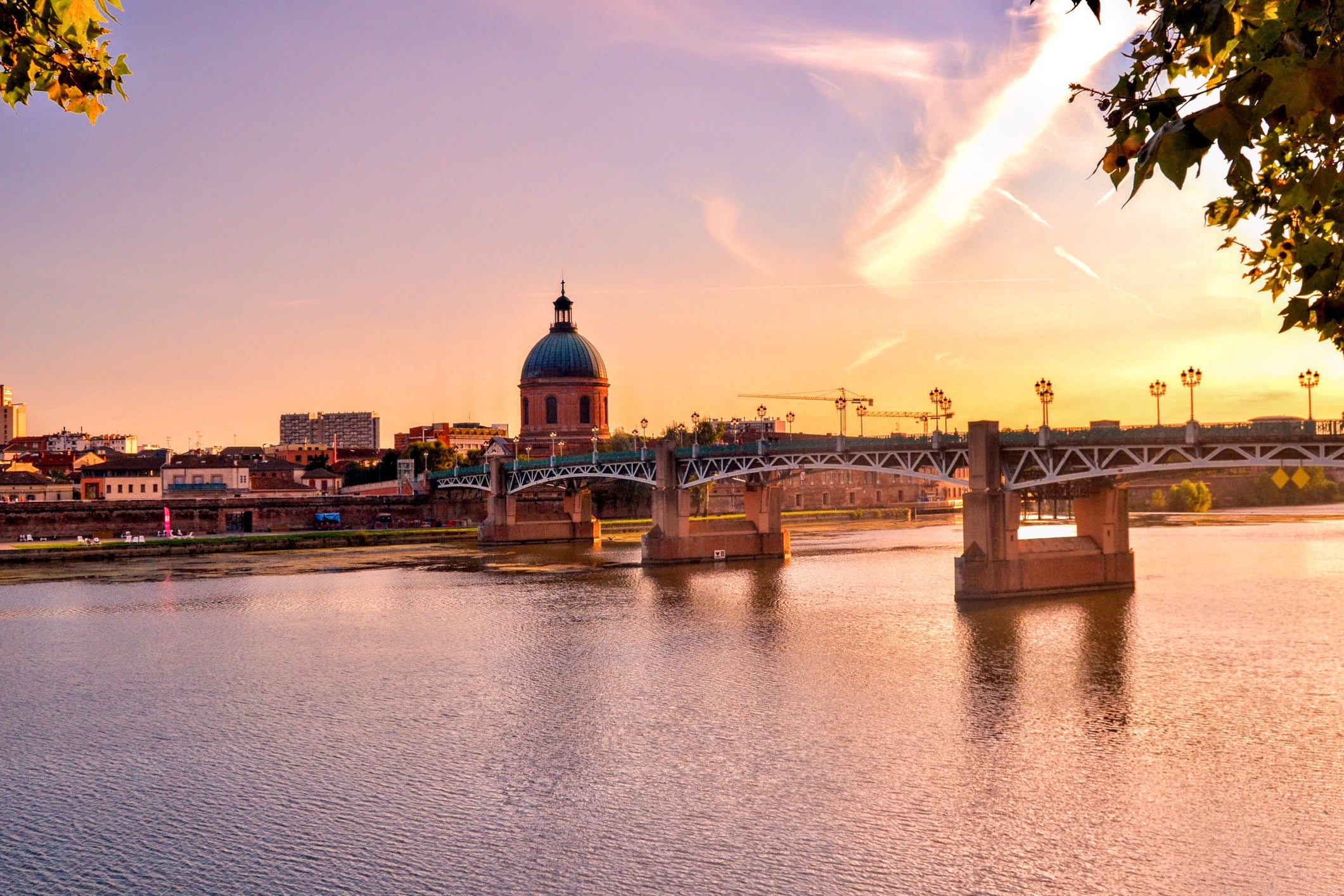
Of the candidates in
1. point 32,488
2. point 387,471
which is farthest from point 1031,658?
point 387,471

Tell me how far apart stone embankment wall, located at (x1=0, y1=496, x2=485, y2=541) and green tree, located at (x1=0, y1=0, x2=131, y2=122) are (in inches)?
3782

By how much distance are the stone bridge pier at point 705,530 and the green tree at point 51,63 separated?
214 ft

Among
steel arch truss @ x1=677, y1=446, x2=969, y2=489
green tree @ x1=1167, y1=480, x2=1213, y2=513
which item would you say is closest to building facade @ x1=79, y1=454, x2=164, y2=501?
steel arch truss @ x1=677, y1=446, x2=969, y2=489

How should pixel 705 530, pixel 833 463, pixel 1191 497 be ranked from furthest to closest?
pixel 1191 497
pixel 705 530
pixel 833 463

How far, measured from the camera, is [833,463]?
6462 centimetres

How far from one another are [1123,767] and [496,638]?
78.1 feet

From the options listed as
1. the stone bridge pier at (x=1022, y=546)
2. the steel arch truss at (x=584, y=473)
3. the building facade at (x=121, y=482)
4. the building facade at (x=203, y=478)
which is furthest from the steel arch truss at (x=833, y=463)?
the building facade at (x=121, y=482)

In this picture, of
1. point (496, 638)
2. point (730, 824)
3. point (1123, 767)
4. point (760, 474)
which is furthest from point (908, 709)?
point (760, 474)

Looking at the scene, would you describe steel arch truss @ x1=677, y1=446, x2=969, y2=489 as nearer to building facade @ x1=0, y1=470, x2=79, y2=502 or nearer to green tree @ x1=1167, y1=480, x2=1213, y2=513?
green tree @ x1=1167, y1=480, x2=1213, y2=513

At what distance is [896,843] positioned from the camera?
19156 mm

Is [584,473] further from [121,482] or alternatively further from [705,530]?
[121,482]

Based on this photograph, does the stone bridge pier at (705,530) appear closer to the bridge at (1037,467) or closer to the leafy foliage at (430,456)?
the bridge at (1037,467)

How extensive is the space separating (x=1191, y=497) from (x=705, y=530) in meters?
69.9

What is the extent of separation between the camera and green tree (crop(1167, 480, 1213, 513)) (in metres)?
124
